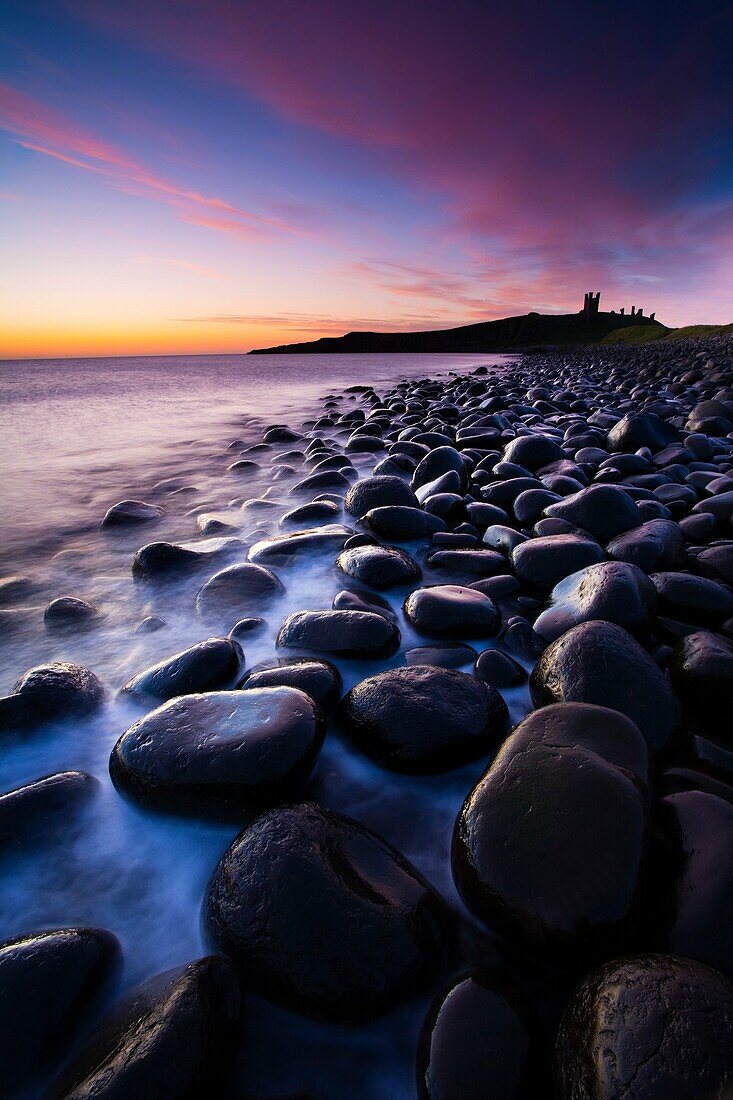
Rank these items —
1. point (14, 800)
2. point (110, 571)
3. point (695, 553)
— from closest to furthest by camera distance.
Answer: point (14, 800) → point (695, 553) → point (110, 571)

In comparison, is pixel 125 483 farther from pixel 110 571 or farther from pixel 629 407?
pixel 629 407

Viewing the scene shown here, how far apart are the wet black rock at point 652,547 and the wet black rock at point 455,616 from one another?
0.87m

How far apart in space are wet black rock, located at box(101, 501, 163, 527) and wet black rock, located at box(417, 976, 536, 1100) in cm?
401

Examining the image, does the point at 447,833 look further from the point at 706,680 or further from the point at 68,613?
the point at 68,613

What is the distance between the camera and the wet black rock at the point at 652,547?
259cm

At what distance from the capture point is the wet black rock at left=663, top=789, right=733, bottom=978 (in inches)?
39.8

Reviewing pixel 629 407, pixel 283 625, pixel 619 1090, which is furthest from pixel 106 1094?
pixel 629 407

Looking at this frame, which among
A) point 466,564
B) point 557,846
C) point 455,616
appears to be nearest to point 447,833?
point 557,846

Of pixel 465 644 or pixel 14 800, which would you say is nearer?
pixel 14 800

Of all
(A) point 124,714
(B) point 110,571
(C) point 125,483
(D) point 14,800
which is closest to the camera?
(D) point 14,800

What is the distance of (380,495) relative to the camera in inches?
146

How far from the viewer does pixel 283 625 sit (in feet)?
7.64

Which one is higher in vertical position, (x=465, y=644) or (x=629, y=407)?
(x=629, y=407)

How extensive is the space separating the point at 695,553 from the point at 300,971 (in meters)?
2.68
